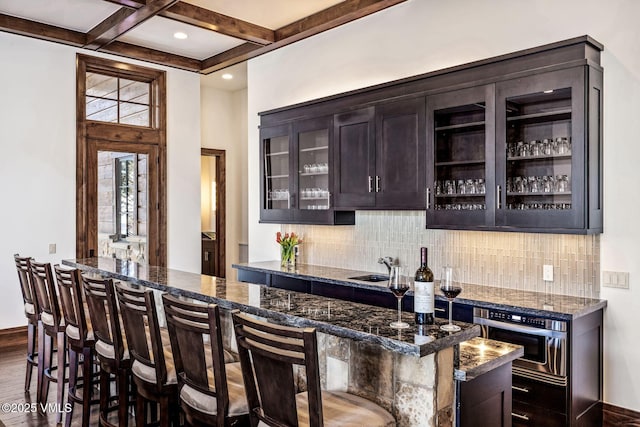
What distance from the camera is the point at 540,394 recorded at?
10.2 ft

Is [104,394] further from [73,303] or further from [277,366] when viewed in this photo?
[277,366]

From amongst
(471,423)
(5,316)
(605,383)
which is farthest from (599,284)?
(5,316)

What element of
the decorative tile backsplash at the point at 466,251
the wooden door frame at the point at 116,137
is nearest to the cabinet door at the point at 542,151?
the decorative tile backsplash at the point at 466,251

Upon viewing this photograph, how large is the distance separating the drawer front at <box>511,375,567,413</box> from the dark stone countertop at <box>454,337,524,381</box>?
99cm

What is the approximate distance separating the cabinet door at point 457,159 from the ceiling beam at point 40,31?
13.2 feet

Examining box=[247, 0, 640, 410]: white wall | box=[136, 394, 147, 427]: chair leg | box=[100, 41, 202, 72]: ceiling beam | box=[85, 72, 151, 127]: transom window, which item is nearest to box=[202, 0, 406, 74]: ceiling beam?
box=[247, 0, 640, 410]: white wall

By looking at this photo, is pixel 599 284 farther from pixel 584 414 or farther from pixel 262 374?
pixel 262 374

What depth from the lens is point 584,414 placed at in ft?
10.3

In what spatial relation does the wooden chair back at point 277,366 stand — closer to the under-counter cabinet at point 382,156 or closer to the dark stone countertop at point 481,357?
the dark stone countertop at point 481,357

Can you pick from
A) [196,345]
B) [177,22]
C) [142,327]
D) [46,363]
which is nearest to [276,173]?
[177,22]

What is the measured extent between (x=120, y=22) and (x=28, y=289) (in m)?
2.70

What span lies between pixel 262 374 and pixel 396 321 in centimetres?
58

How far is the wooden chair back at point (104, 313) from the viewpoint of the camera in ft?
8.86

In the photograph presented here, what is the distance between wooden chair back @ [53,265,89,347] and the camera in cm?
310
